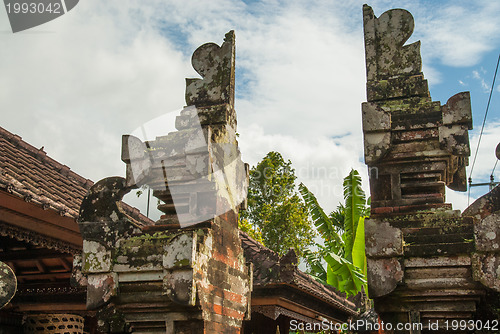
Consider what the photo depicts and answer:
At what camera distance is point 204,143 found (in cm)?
487

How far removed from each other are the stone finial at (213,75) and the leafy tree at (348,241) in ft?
10.2

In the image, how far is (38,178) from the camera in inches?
268

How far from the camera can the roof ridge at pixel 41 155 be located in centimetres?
795

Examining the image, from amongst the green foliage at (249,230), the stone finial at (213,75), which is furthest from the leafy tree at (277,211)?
the stone finial at (213,75)

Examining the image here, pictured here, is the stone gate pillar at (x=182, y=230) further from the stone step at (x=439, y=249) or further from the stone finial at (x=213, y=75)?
the stone step at (x=439, y=249)

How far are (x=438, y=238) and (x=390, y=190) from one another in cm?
57

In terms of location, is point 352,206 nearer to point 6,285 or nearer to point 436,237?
point 436,237

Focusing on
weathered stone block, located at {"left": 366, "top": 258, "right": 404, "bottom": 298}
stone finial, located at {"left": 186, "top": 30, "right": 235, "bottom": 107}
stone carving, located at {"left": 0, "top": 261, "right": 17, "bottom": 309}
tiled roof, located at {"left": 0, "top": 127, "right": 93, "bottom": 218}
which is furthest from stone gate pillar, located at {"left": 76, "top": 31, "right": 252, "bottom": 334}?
weathered stone block, located at {"left": 366, "top": 258, "right": 404, "bottom": 298}

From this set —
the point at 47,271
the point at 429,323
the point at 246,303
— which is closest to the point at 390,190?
the point at 429,323

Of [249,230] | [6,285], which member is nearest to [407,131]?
[6,285]

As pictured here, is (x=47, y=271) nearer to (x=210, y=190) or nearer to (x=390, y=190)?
(x=210, y=190)

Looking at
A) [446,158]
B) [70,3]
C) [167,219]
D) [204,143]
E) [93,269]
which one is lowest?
[93,269]

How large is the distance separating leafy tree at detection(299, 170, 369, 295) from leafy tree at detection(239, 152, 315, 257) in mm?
4563

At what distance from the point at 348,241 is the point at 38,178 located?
6952mm
